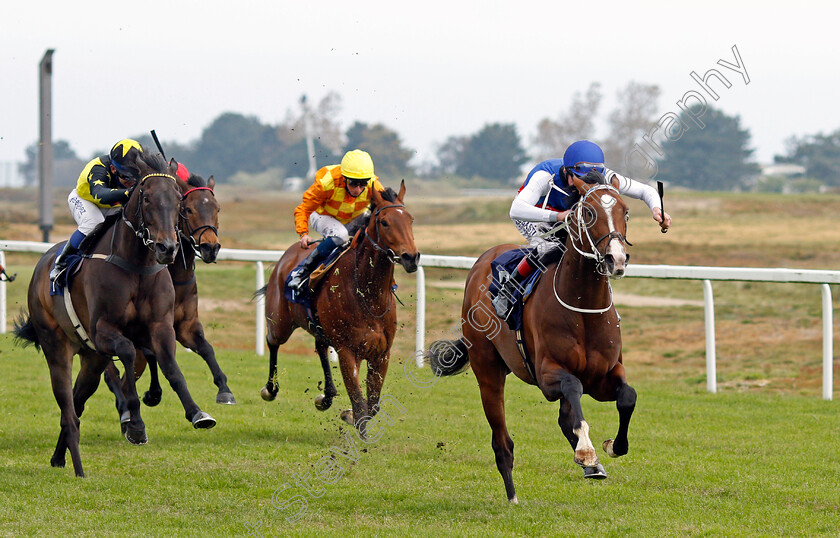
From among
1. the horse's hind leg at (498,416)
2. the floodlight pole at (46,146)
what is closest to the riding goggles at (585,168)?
the horse's hind leg at (498,416)

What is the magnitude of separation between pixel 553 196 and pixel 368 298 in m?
1.80

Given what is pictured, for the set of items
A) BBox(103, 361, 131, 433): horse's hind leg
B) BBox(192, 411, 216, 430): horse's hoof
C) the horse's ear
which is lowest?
BBox(103, 361, 131, 433): horse's hind leg

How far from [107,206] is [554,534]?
360cm

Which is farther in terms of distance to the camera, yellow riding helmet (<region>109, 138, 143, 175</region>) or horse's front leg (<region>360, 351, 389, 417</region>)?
horse's front leg (<region>360, 351, 389, 417</region>)

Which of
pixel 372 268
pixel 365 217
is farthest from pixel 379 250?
pixel 365 217

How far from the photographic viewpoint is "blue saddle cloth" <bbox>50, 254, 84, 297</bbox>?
19.6 ft

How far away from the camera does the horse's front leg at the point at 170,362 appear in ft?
16.4

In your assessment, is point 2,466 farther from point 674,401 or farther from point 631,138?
point 631,138

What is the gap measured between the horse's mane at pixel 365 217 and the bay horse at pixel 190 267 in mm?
966

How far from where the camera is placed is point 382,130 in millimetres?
35656

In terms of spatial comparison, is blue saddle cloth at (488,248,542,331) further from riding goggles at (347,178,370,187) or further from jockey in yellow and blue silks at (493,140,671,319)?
riding goggles at (347,178,370,187)

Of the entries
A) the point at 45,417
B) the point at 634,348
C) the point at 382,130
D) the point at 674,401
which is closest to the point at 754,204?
the point at 382,130

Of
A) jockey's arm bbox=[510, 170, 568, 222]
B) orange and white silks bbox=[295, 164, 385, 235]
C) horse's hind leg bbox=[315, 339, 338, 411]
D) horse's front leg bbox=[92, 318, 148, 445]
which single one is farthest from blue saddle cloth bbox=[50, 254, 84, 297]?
jockey's arm bbox=[510, 170, 568, 222]

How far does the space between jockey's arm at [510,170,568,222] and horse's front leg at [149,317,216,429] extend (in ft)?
5.97
